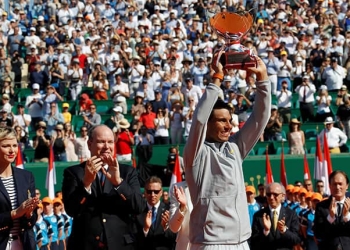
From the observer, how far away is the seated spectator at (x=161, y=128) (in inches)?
901

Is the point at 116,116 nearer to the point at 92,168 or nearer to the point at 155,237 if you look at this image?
the point at 155,237

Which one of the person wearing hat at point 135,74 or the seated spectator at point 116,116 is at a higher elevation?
the person wearing hat at point 135,74

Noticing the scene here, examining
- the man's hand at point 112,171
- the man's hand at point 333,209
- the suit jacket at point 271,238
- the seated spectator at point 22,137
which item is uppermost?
the seated spectator at point 22,137

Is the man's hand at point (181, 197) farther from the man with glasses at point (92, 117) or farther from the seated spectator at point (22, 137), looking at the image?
the man with glasses at point (92, 117)

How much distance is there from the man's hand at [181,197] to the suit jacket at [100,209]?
0.34 meters

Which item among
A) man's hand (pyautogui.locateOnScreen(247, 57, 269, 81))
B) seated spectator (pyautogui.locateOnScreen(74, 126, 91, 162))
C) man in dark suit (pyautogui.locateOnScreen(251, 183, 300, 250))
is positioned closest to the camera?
man's hand (pyautogui.locateOnScreen(247, 57, 269, 81))

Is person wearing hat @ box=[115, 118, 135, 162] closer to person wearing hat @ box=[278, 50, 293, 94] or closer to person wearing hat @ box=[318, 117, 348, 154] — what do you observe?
person wearing hat @ box=[318, 117, 348, 154]

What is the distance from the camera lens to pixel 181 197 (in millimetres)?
7516

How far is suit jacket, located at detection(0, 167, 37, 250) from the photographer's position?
A: 7832mm

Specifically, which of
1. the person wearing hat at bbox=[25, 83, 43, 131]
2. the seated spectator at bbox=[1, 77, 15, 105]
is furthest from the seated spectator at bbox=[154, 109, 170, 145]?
the seated spectator at bbox=[1, 77, 15, 105]

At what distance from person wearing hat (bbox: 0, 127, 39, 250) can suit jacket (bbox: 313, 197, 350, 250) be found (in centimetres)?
392

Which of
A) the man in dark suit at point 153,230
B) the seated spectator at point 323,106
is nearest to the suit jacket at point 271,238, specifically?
the man in dark suit at point 153,230

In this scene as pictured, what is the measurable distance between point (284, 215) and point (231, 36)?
5.53 metres

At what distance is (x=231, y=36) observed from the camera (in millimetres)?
6918
